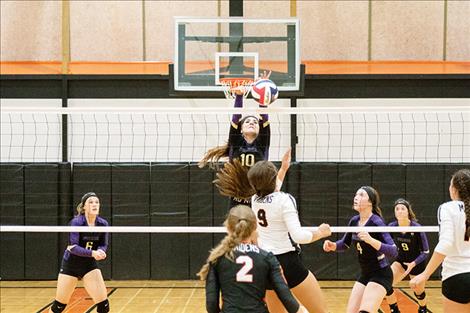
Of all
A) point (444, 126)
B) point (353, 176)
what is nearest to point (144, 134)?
point (353, 176)

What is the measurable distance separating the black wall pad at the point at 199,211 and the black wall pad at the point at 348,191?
2.65 m

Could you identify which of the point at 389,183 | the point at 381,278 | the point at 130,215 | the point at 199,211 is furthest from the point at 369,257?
the point at 130,215

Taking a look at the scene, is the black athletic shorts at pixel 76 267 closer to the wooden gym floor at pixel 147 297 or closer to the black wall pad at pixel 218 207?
the wooden gym floor at pixel 147 297

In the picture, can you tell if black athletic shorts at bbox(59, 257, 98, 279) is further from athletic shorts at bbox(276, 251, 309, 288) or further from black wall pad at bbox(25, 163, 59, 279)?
black wall pad at bbox(25, 163, 59, 279)

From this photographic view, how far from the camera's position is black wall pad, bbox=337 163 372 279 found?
13.2m

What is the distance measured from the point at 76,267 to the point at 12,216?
5797mm

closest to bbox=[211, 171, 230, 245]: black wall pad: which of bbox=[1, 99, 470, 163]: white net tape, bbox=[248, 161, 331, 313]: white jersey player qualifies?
bbox=[1, 99, 470, 163]: white net tape

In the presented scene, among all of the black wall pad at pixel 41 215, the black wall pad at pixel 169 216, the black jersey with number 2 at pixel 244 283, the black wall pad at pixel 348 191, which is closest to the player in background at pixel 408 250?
the black wall pad at pixel 348 191

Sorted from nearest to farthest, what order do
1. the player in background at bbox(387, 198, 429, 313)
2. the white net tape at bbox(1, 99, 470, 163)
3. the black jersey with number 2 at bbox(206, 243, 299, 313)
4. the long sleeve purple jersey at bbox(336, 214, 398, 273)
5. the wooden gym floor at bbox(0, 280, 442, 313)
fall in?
the black jersey with number 2 at bbox(206, 243, 299, 313), the long sleeve purple jersey at bbox(336, 214, 398, 273), the player in background at bbox(387, 198, 429, 313), the wooden gym floor at bbox(0, 280, 442, 313), the white net tape at bbox(1, 99, 470, 163)

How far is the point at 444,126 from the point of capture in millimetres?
13383

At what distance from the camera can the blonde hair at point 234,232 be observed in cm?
459

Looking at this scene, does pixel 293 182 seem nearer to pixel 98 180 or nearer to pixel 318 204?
pixel 318 204

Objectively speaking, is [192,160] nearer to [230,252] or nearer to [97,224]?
[97,224]

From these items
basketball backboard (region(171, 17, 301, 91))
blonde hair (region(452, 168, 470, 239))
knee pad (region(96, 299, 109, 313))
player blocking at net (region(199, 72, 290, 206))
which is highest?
A: basketball backboard (region(171, 17, 301, 91))
